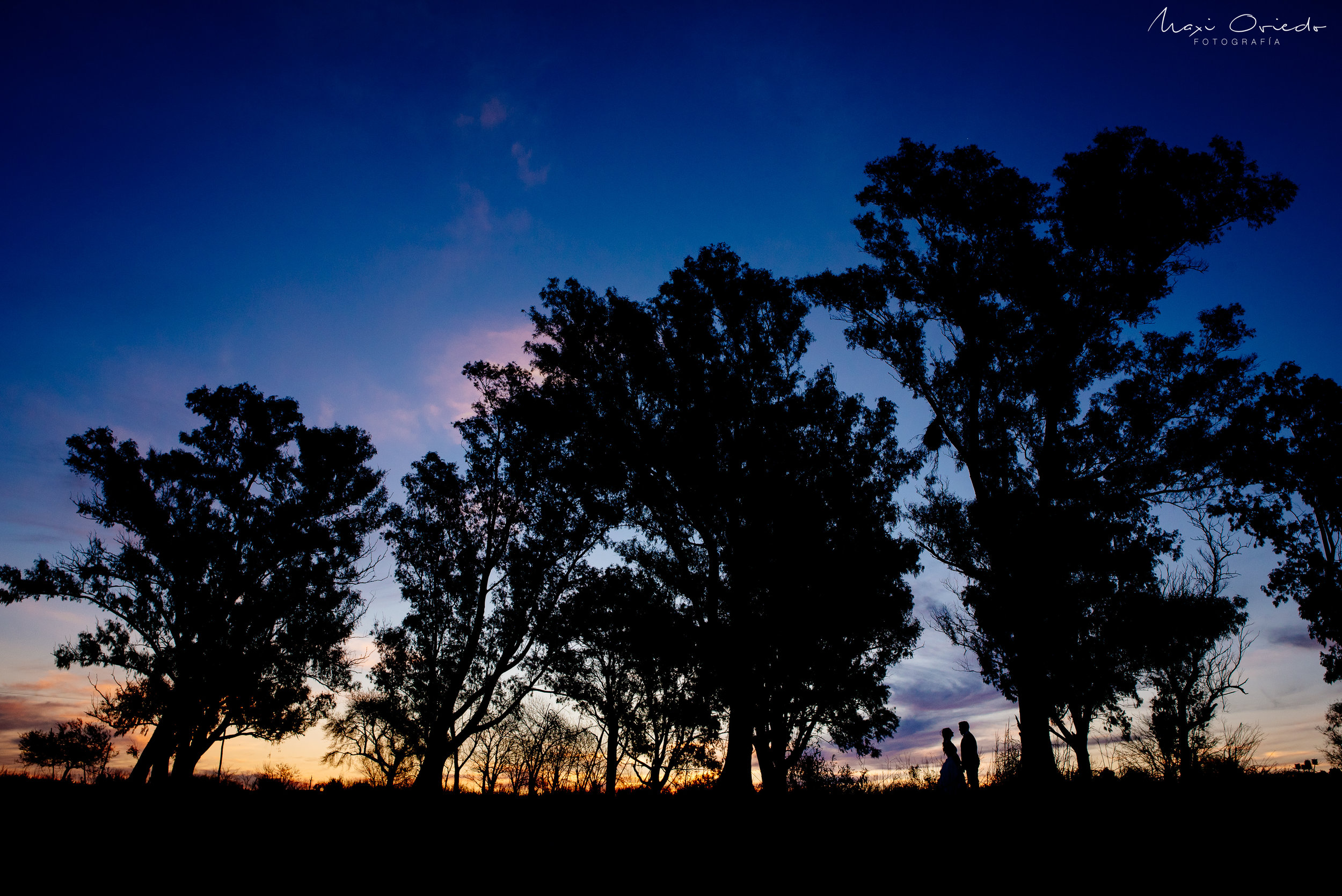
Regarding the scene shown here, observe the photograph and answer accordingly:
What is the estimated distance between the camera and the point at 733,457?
65.9ft

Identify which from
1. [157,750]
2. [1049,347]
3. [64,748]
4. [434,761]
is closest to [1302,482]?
[1049,347]

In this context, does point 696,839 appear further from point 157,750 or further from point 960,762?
point 157,750

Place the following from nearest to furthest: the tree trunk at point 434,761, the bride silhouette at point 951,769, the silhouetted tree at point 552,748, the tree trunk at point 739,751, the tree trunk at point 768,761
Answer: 1. the bride silhouette at point 951,769
2. the tree trunk at point 739,751
3. the tree trunk at point 434,761
4. the tree trunk at point 768,761
5. the silhouetted tree at point 552,748

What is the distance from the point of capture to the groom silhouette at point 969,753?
14695mm

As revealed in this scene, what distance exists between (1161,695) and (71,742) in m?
59.9

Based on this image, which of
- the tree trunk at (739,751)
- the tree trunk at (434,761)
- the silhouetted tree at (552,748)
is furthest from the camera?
the silhouetted tree at (552,748)

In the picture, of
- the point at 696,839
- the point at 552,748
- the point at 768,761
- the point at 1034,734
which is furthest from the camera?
the point at 552,748

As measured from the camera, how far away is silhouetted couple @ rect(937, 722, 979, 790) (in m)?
13.5

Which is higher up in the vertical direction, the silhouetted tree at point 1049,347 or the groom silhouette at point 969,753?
the silhouetted tree at point 1049,347

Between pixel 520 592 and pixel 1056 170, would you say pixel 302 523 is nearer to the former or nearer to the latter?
pixel 520 592

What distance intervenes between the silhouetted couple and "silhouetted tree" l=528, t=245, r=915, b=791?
475 centimetres

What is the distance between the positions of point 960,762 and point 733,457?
419 inches

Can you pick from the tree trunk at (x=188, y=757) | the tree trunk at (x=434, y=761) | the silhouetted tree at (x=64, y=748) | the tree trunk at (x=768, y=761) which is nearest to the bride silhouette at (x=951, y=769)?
the tree trunk at (x=768, y=761)

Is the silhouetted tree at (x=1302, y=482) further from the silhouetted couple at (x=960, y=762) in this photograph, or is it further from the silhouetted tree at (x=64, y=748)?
the silhouetted tree at (x=64, y=748)
